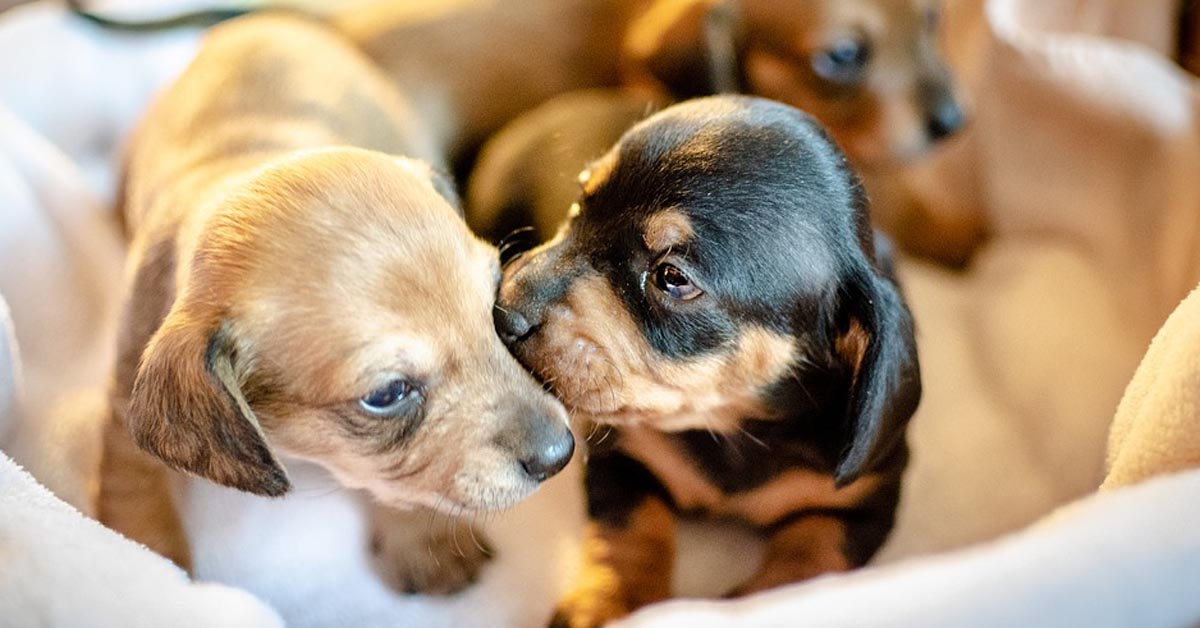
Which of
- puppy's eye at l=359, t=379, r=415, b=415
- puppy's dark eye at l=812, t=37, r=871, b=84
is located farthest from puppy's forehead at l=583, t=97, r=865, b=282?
puppy's dark eye at l=812, t=37, r=871, b=84

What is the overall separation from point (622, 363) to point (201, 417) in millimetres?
633

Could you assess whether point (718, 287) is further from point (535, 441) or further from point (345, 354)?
point (345, 354)

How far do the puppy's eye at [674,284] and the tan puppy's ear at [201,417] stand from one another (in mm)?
636

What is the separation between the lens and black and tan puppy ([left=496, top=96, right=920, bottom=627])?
59.1 inches

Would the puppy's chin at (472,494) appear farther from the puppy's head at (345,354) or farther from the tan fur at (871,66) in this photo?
the tan fur at (871,66)

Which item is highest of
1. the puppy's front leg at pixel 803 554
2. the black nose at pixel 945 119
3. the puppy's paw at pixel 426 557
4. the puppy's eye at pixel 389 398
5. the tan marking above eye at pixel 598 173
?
the tan marking above eye at pixel 598 173

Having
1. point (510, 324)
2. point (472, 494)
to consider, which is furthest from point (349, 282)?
point (472, 494)

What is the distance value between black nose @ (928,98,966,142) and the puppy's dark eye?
0.71ft

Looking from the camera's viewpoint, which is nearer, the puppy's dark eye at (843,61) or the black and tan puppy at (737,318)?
the black and tan puppy at (737,318)

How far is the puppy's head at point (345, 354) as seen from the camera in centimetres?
142

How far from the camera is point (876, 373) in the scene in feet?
4.87

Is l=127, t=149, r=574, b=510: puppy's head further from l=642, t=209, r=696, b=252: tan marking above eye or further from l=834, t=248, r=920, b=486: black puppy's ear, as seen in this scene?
l=834, t=248, r=920, b=486: black puppy's ear

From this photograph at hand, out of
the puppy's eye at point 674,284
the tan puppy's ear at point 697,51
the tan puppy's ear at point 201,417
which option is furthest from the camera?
the tan puppy's ear at point 697,51

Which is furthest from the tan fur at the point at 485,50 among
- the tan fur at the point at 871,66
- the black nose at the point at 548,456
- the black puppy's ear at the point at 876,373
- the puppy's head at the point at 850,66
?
the black puppy's ear at the point at 876,373
